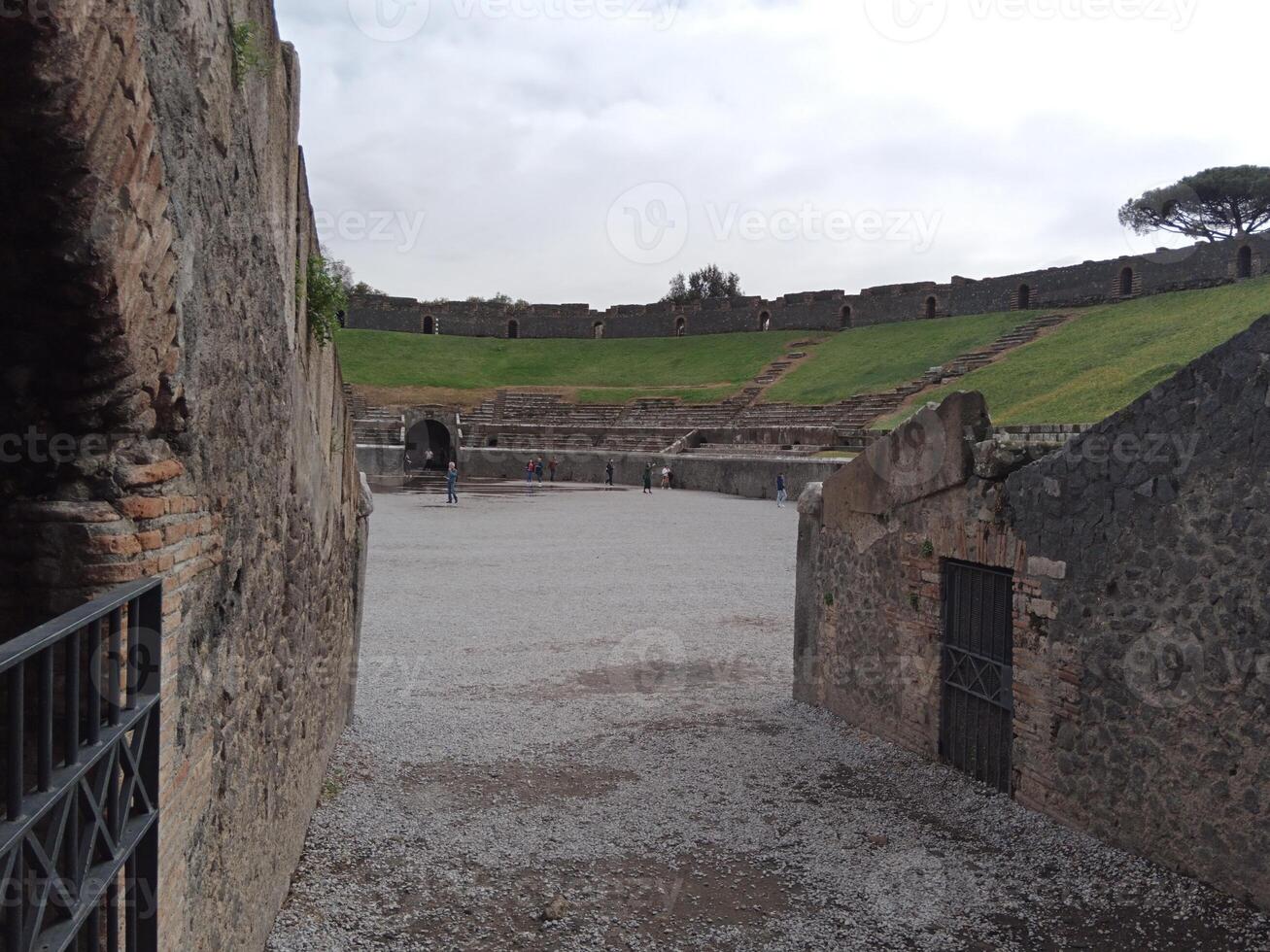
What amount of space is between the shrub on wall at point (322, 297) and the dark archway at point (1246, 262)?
50351 mm

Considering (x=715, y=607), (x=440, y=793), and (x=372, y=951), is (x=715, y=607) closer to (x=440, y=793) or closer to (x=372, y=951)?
(x=440, y=793)

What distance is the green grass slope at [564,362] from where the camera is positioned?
54.0 meters

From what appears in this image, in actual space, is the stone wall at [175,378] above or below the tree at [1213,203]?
below

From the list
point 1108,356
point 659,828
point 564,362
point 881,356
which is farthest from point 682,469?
point 659,828

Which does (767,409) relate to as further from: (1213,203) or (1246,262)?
(1213,203)

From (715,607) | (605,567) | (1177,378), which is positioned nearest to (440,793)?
(1177,378)

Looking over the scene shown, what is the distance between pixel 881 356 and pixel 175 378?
4950 cm

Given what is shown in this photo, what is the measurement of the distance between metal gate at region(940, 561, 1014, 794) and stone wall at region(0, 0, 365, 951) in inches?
189

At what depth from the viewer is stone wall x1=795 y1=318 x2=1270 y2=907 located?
4.89 m

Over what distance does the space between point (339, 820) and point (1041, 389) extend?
105ft

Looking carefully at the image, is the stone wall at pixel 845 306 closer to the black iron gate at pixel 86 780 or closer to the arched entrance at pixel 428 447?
the arched entrance at pixel 428 447

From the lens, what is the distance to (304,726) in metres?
5.86

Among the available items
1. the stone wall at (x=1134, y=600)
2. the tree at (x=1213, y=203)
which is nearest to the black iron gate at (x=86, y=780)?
the stone wall at (x=1134, y=600)

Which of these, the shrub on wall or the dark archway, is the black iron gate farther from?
the dark archway
